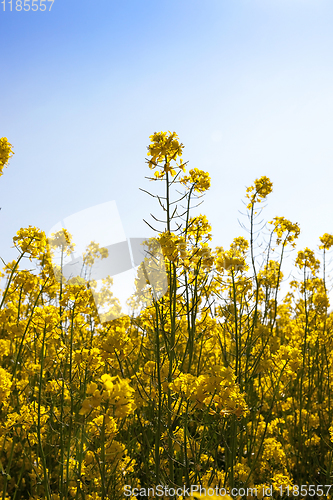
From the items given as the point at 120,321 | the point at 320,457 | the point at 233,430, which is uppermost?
the point at 120,321

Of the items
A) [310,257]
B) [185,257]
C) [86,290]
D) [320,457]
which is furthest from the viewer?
[310,257]

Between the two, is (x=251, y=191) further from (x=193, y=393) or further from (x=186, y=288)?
(x=193, y=393)

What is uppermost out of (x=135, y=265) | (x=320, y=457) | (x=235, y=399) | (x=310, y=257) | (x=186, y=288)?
(x=310, y=257)

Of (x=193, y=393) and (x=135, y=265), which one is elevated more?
(x=135, y=265)

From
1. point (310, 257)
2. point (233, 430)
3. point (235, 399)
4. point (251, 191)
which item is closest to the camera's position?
point (235, 399)

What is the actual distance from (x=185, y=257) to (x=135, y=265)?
116cm

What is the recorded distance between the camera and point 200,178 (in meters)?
2.29

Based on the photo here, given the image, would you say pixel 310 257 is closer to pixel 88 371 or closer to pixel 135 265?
pixel 135 265

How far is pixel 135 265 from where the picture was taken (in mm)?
2994

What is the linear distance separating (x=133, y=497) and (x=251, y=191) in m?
3.13

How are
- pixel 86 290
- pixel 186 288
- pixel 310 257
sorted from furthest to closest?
pixel 310 257
pixel 86 290
pixel 186 288

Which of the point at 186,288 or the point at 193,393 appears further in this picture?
the point at 186,288

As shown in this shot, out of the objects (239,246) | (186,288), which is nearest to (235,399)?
(186,288)

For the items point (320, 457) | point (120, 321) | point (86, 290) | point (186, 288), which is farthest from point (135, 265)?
point (320, 457)
